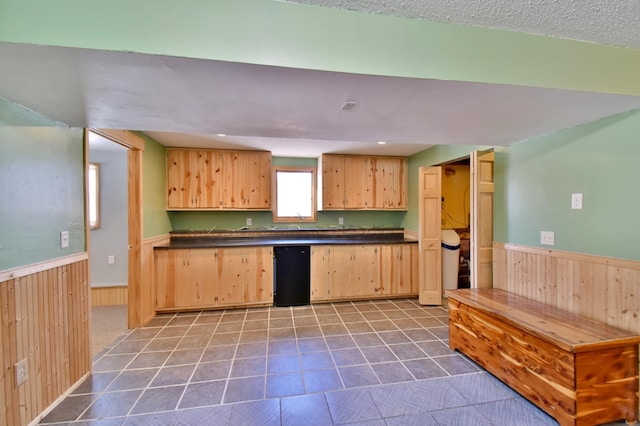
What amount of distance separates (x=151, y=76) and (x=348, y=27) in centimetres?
94

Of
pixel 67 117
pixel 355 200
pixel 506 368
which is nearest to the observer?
pixel 67 117

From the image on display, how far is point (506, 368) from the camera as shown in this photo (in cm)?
193

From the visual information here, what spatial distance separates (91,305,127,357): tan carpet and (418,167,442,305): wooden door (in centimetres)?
382

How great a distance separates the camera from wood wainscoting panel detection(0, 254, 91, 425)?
1.47m

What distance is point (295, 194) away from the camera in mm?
4438

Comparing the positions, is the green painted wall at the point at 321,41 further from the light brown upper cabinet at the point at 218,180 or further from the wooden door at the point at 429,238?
the light brown upper cabinet at the point at 218,180

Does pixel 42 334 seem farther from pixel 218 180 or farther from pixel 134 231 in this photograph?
pixel 218 180

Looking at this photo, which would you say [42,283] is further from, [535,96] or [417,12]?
[535,96]

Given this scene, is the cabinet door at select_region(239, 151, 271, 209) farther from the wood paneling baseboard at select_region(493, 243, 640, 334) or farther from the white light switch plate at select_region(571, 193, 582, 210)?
the white light switch plate at select_region(571, 193, 582, 210)

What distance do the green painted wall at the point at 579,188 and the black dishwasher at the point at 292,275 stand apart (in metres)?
2.42

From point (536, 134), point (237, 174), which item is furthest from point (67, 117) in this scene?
point (536, 134)

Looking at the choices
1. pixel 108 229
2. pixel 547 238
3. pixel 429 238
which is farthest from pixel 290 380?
pixel 108 229

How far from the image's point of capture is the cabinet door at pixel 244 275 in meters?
3.51

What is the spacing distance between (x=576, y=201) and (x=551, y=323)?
3.10ft
